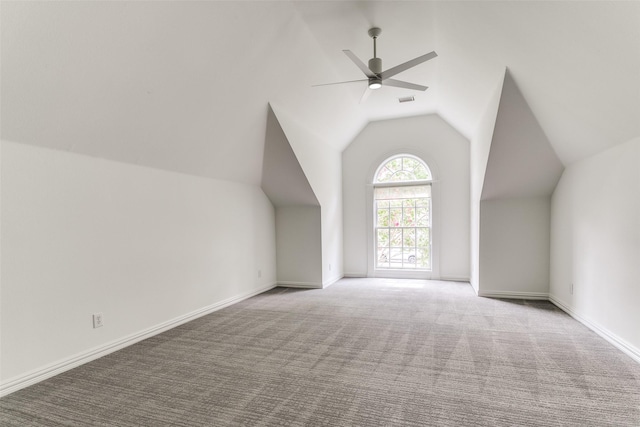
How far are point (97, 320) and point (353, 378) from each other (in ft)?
7.34

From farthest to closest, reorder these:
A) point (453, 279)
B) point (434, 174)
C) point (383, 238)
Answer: point (383, 238), point (434, 174), point (453, 279)

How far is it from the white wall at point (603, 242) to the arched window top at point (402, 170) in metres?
2.37

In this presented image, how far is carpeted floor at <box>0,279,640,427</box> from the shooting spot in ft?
6.49

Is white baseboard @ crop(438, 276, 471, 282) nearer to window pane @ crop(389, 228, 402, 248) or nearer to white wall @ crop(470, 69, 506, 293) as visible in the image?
white wall @ crop(470, 69, 506, 293)

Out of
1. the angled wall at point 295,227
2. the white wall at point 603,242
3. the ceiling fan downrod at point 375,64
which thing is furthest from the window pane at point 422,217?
the ceiling fan downrod at point 375,64

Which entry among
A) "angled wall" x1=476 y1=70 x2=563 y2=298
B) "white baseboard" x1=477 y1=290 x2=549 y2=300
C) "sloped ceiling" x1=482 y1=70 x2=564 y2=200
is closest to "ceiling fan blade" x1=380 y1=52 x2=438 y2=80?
"sloped ceiling" x1=482 y1=70 x2=564 y2=200

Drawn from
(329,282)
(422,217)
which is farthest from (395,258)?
(329,282)

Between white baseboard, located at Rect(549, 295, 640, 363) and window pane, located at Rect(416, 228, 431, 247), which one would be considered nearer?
white baseboard, located at Rect(549, 295, 640, 363)

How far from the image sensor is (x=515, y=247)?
15.6ft

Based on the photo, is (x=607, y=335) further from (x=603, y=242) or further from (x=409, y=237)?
(x=409, y=237)

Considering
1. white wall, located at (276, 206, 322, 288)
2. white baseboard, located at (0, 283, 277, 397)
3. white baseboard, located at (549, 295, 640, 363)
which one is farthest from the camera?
white wall, located at (276, 206, 322, 288)

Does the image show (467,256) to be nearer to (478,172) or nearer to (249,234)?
(478,172)

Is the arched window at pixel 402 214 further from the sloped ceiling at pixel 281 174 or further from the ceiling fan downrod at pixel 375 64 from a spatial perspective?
the ceiling fan downrod at pixel 375 64

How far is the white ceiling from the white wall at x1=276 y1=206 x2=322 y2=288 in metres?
1.58
